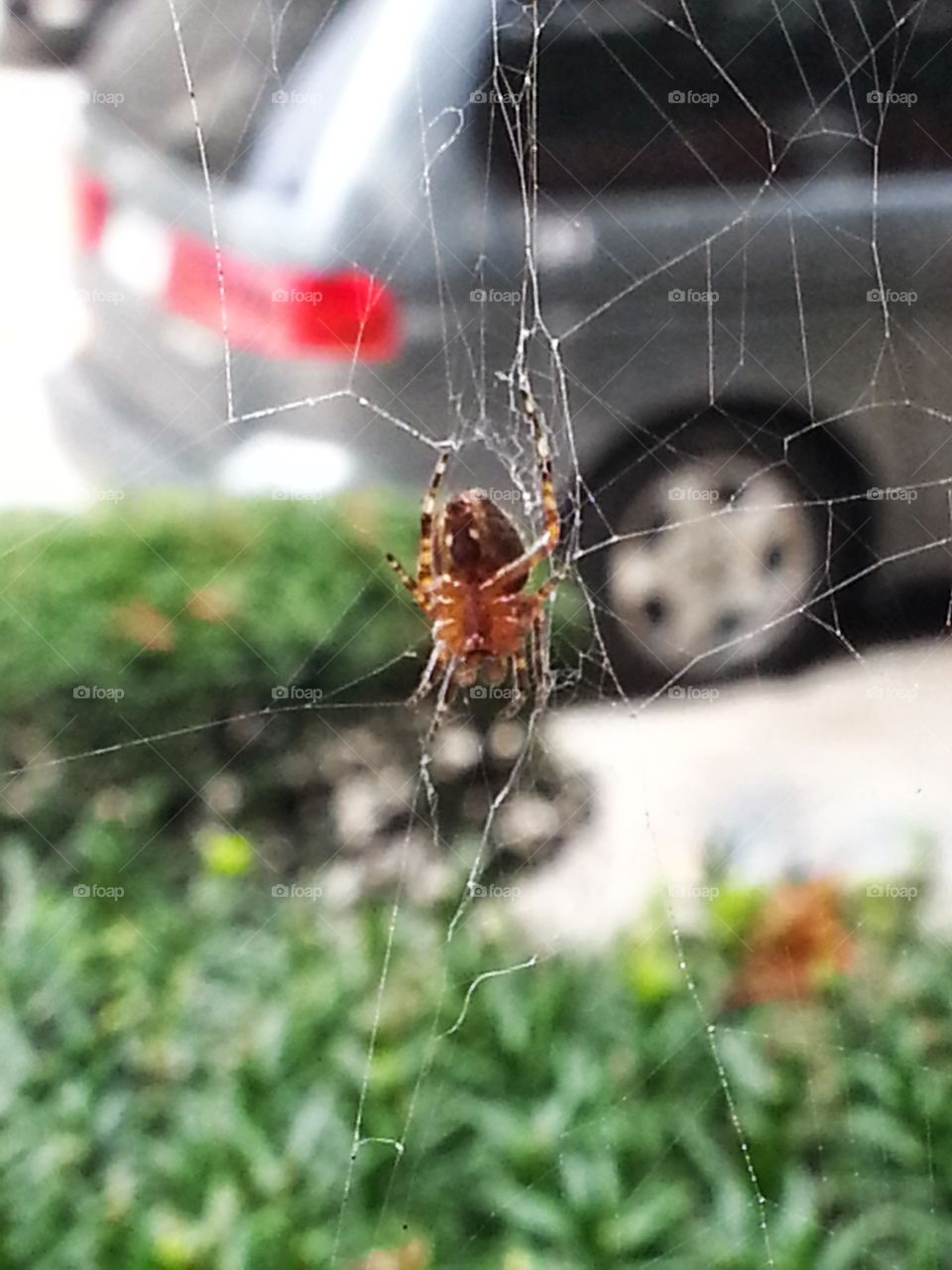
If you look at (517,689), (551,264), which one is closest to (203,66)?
(551,264)

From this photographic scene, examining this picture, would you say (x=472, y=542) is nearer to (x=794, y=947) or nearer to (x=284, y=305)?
(x=284, y=305)

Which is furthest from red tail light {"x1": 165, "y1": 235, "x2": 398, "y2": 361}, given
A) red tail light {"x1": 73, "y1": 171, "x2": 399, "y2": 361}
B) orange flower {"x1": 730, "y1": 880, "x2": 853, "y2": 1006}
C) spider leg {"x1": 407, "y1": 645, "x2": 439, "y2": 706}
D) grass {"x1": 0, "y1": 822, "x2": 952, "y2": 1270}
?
orange flower {"x1": 730, "y1": 880, "x2": 853, "y2": 1006}

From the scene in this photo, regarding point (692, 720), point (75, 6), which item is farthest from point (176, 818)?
point (75, 6)

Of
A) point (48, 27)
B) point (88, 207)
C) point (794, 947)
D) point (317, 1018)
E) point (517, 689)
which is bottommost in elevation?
point (794, 947)

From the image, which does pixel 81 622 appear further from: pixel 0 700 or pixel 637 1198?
pixel 637 1198

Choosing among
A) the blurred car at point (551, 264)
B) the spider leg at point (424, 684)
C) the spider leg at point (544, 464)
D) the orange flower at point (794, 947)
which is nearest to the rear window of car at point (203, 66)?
the blurred car at point (551, 264)

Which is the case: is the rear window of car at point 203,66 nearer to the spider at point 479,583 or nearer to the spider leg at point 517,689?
the spider at point 479,583

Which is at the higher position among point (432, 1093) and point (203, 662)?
point (203, 662)
